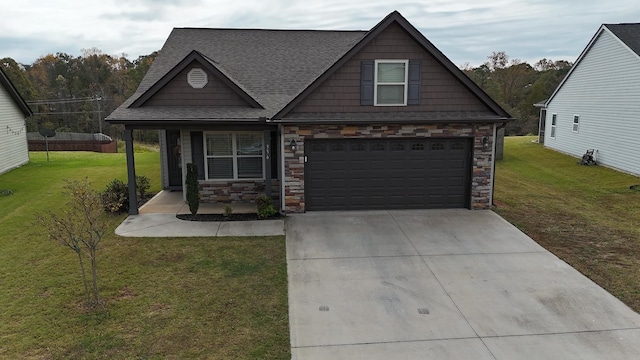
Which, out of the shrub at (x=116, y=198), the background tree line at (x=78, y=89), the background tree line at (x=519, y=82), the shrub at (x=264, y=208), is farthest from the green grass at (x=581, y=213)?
the background tree line at (x=78, y=89)

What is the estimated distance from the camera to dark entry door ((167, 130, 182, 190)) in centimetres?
1586

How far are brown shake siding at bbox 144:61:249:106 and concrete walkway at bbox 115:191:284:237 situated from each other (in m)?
3.08

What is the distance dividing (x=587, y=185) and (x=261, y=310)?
15.4 metres

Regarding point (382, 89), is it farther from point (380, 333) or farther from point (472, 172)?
point (380, 333)

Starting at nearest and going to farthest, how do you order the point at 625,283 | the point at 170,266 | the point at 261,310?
1. the point at 261,310
2. the point at 625,283
3. the point at 170,266

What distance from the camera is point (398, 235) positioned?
11.1 metres

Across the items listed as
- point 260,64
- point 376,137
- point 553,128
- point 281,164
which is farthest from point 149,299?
point 553,128

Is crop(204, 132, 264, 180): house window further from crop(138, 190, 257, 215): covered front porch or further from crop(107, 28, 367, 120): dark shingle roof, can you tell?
crop(107, 28, 367, 120): dark shingle roof

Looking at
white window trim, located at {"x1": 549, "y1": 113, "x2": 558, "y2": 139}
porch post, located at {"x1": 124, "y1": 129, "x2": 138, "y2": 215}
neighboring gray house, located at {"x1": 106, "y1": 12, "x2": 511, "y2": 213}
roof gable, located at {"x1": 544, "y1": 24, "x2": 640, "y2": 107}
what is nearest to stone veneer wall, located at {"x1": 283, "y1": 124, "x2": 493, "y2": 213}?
neighboring gray house, located at {"x1": 106, "y1": 12, "x2": 511, "y2": 213}

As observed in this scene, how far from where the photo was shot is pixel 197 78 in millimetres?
13148

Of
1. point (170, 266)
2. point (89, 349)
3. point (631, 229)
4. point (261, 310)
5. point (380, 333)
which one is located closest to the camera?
point (89, 349)

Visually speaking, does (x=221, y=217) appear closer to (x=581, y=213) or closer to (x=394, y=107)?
(x=394, y=107)

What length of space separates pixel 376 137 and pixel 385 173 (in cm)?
110

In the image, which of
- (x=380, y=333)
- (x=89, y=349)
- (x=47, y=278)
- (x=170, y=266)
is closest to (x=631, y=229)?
(x=380, y=333)
